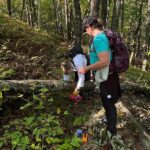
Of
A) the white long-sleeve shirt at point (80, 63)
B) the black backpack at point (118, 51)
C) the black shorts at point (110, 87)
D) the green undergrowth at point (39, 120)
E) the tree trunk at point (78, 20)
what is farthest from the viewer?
the tree trunk at point (78, 20)

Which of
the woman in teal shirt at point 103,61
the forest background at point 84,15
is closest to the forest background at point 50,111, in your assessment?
the woman in teal shirt at point 103,61

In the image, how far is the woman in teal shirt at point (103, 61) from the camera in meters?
5.23

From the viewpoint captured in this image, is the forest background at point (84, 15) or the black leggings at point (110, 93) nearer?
the black leggings at point (110, 93)

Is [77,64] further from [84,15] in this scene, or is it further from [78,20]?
[84,15]

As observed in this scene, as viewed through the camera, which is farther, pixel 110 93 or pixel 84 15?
pixel 84 15

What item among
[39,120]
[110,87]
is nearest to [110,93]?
[110,87]

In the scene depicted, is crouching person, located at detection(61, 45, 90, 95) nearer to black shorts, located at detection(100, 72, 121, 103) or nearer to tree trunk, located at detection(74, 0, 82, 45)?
black shorts, located at detection(100, 72, 121, 103)

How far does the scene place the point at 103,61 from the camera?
523 centimetres

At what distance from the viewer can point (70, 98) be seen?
300 inches

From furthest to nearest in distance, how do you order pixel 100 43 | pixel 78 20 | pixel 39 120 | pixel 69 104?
1. pixel 78 20
2. pixel 69 104
3. pixel 39 120
4. pixel 100 43

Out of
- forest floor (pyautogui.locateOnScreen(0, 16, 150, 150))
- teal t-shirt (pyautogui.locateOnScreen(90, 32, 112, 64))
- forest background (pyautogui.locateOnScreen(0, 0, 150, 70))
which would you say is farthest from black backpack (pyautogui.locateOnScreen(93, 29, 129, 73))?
forest background (pyautogui.locateOnScreen(0, 0, 150, 70))

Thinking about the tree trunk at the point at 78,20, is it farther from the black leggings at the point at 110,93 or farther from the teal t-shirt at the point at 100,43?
the teal t-shirt at the point at 100,43

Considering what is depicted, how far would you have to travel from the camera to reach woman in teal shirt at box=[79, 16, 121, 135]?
5.23m

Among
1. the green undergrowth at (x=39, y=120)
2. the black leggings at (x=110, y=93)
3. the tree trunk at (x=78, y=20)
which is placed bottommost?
the green undergrowth at (x=39, y=120)
